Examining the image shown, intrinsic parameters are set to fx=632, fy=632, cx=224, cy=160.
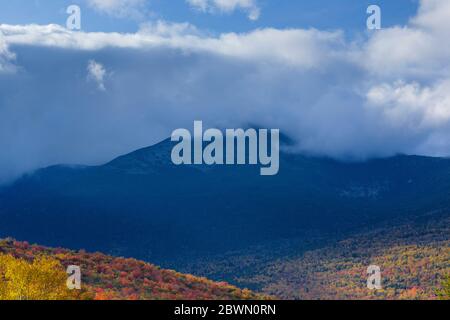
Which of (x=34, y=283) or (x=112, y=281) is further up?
(x=112, y=281)

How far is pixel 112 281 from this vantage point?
2015 inches

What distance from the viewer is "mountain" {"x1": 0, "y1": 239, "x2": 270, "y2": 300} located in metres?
44.0

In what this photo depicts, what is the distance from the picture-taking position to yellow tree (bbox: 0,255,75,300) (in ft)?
139

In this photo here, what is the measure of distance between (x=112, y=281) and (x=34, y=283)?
8.77 meters

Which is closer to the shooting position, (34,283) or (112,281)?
(34,283)

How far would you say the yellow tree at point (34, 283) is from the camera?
4222 cm

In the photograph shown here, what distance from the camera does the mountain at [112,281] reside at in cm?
4397

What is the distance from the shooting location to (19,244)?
60.8 m

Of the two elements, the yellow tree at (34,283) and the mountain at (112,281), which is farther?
the mountain at (112,281)

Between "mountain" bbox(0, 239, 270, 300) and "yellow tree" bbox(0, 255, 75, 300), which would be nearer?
"yellow tree" bbox(0, 255, 75, 300)
